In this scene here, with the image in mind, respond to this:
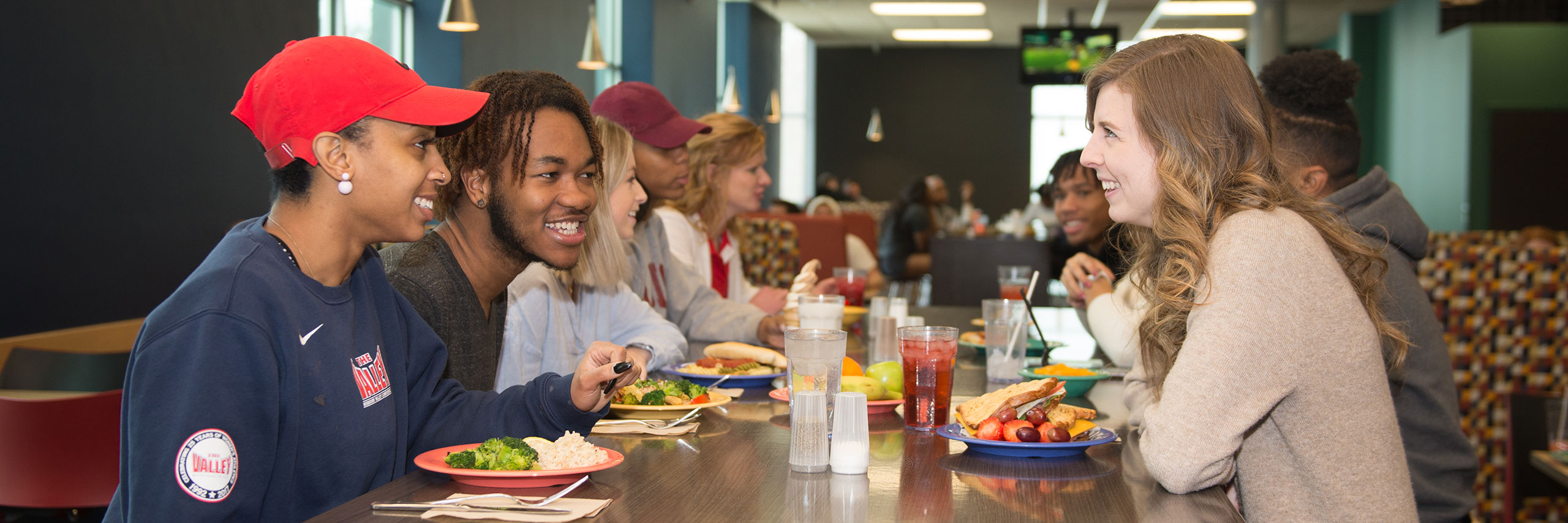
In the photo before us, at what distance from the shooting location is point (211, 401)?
99cm

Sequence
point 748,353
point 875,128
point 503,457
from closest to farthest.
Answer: point 503,457, point 748,353, point 875,128

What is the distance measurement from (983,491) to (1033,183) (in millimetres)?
16013

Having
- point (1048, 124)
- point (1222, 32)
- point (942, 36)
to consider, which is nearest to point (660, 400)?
point (1222, 32)

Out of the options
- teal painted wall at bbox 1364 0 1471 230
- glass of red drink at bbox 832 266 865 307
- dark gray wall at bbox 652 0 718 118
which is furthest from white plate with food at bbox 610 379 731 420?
teal painted wall at bbox 1364 0 1471 230

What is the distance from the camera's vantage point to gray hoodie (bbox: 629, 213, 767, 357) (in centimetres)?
258

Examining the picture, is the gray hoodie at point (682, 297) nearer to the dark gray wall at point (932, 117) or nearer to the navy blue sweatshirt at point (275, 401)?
the navy blue sweatshirt at point (275, 401)

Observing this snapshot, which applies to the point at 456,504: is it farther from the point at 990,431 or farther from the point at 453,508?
the point at 990,431

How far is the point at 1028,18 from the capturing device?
43.0ft

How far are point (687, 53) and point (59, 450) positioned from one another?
899 centimetres

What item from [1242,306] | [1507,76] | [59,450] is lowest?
[59,450]

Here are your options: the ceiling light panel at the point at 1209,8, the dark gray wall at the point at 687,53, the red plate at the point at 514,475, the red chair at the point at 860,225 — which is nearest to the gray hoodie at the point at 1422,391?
the red plate at the point at 514,475

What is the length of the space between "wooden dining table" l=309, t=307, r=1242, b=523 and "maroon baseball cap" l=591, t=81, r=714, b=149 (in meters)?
1.46

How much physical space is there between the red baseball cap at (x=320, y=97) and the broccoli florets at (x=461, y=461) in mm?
367

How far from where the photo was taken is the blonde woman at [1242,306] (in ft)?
3.76
